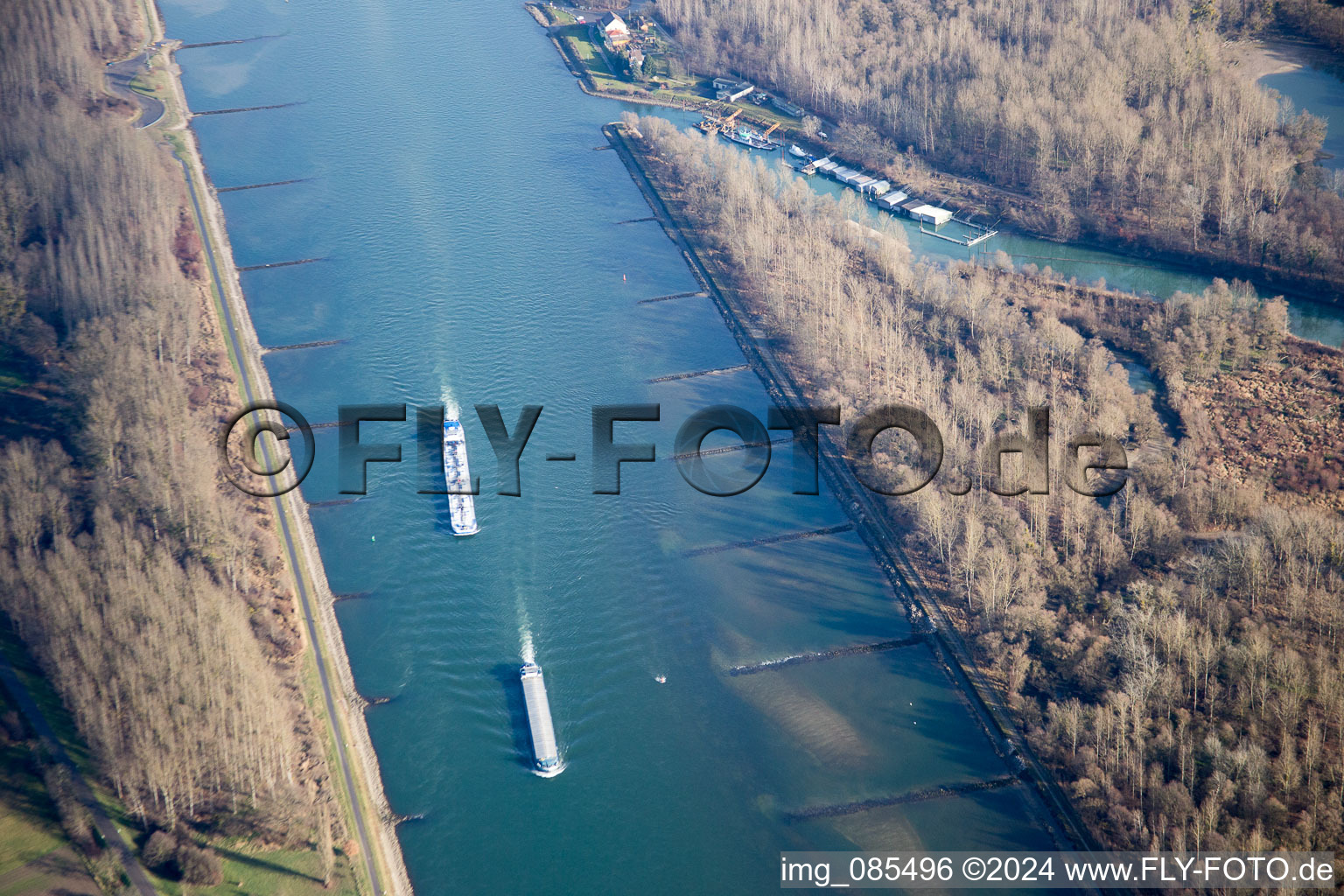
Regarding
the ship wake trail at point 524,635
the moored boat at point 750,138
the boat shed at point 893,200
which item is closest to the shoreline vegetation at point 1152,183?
the boat shed at point 893,200

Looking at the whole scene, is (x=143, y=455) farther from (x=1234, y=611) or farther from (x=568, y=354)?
(x=1234, y=611)

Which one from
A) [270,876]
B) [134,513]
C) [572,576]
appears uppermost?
[134,513]

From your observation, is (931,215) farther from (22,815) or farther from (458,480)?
(22,815)

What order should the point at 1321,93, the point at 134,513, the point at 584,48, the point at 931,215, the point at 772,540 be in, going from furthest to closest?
the point at 584,48 → the point at 1321,93 → the point at 931,215 → the point at 772,540 → the point at 134,513

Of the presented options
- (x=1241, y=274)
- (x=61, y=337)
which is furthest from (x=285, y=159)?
(x=1241, y=274)

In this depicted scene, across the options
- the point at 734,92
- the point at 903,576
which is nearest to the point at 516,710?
the point at 903,576

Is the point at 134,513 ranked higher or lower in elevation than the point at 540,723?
higher

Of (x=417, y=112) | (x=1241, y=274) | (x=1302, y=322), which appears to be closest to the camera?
(x=1302, y=322)
